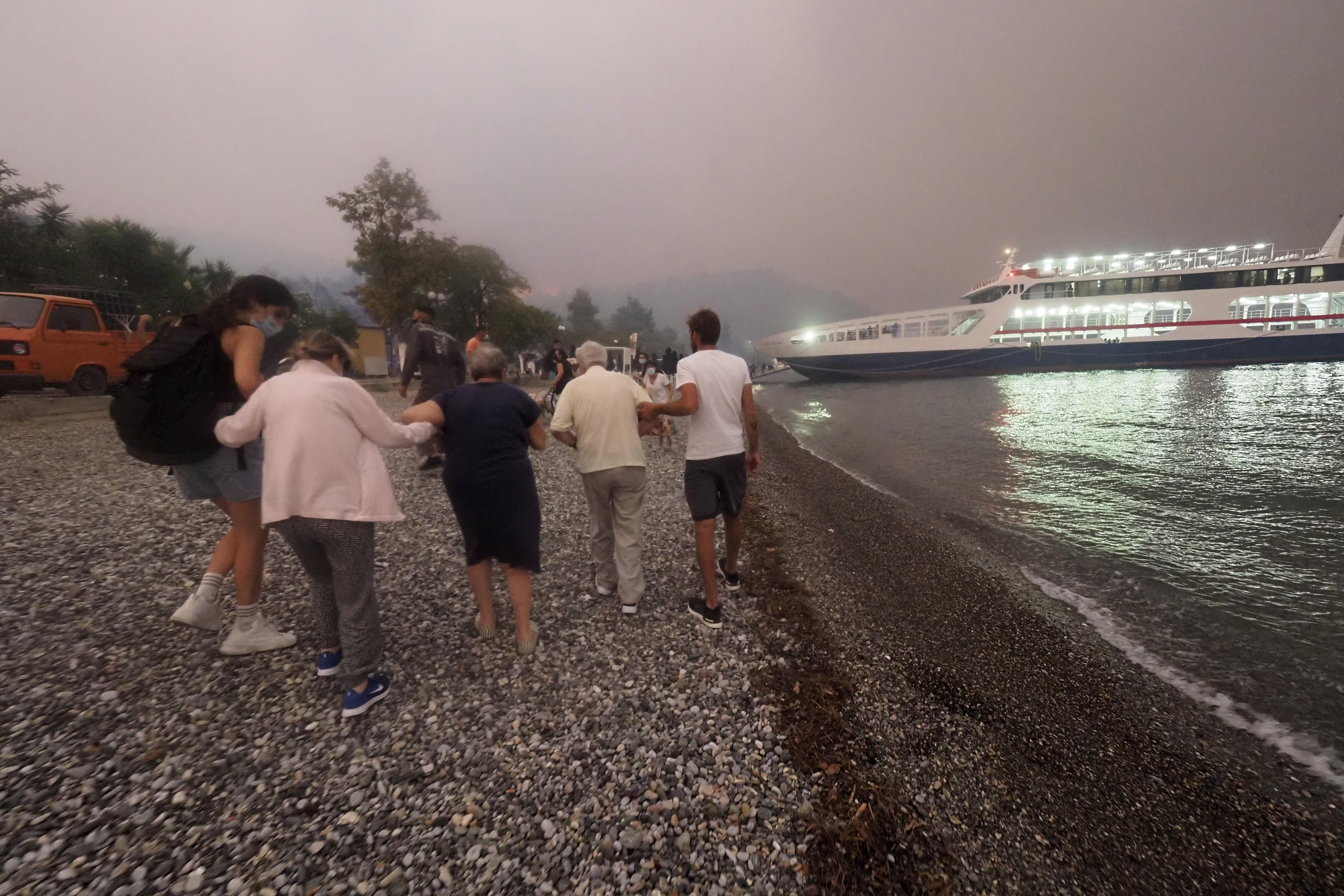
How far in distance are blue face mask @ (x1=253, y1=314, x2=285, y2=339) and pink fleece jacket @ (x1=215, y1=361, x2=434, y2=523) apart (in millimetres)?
676

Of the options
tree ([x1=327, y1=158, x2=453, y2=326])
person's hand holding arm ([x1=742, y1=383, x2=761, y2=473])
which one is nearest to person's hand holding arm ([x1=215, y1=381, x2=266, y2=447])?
person's hand holding arm ([x1=742, y1=383, x2=761, y2=473])

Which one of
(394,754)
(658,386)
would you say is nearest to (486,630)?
(394,754)

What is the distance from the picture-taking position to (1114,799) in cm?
287

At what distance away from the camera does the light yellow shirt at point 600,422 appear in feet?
13.6

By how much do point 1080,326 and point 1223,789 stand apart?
54.2 metres

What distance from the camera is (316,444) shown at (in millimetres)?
2721

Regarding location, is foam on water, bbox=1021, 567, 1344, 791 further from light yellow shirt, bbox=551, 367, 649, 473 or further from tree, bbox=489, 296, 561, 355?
tree, bbox=489, 296, 561, 355

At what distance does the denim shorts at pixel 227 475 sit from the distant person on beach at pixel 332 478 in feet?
1.90

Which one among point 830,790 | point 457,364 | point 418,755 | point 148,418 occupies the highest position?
point 457,364

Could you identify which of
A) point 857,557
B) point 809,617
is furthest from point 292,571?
point 857,557

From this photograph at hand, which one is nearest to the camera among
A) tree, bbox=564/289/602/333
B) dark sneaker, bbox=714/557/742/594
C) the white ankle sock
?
the white ankle sock

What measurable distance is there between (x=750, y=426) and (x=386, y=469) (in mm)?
2682

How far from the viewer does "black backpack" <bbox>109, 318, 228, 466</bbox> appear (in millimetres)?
3090

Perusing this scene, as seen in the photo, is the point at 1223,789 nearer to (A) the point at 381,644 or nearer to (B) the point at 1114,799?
(B) the point at 1114,799
